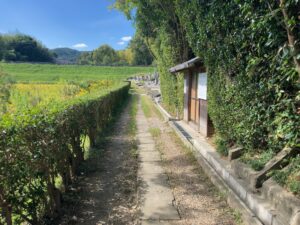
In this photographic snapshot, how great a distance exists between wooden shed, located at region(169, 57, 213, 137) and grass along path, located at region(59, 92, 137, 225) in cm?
250

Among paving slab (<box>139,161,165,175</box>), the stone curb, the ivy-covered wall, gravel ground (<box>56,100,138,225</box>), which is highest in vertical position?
the ivy-covered wall

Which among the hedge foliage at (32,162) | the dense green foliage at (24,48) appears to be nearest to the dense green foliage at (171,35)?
the hedge foliage at (32,162)

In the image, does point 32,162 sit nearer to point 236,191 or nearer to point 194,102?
point 236,191

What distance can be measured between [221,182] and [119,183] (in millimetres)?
1972

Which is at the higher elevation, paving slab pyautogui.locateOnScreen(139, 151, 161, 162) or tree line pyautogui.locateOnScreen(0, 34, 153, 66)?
tree line pyautogui.locateOnScreen(0, 34, 153, 66)

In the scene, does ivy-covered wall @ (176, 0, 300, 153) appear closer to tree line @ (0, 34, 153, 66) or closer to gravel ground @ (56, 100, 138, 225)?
gravel ground @ (56, 100, 138, 225)

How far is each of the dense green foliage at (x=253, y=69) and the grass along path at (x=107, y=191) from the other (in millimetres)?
2175

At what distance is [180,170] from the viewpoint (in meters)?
5.72

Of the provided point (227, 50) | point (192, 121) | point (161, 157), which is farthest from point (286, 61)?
point (192, 121)

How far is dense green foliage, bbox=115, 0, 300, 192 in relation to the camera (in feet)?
11.1

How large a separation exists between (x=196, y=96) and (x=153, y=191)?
5.68 meters

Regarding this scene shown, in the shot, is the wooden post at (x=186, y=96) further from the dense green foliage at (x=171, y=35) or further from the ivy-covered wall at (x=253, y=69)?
the ivy-covered wall at (x=253, y=69)

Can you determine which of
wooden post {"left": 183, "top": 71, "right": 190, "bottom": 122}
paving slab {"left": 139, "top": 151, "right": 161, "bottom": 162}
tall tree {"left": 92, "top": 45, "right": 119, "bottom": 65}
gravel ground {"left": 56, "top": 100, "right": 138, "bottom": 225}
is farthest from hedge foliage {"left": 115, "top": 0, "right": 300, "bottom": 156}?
tall tree {"left": 92, "top": 45, "right": 119, "bottom": 65}

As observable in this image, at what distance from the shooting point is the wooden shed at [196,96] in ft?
26.2
